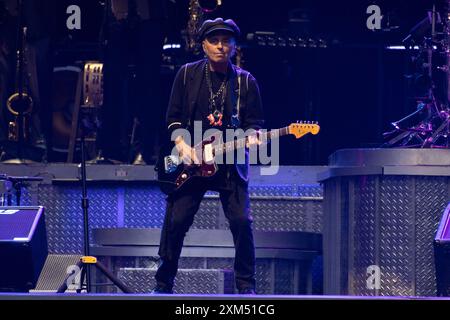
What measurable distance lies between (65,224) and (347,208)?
9.07ft

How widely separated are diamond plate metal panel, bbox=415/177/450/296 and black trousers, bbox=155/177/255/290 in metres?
1.47

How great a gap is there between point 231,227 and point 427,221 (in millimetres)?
1678

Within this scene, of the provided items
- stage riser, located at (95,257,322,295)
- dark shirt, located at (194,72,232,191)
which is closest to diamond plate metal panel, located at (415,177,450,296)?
stage riser, located at (95,257,322,295)

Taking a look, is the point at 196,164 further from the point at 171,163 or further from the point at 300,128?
the point at 300,128

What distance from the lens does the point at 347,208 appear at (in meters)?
9.50

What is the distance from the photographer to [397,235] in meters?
9.16

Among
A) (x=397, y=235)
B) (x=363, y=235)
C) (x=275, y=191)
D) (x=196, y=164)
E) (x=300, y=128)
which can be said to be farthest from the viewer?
(x=275, y=191)

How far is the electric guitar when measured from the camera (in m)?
8.35

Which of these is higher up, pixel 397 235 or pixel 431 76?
pixel 431 76

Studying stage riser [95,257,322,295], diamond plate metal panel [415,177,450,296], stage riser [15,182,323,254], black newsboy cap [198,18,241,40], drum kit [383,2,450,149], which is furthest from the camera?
stage riser [15,182,323,254]

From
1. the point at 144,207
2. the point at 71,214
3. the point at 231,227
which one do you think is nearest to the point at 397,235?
the point at 231,227

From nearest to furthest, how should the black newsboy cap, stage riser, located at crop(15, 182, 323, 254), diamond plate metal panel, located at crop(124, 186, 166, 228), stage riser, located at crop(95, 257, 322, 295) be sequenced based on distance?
1. the black newsboy cap
2. stage riser, located at crop(95, 257, 322, 295)
3. stage riser, located at crop(15, 182, 323, 254)
4. diamond plate metal panel, located at crop(124, 186, 166, 228)

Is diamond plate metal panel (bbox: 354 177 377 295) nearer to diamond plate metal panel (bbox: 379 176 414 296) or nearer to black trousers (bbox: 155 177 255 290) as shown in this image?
diamond plate metal panel (bbox: 379 176 414 296)
